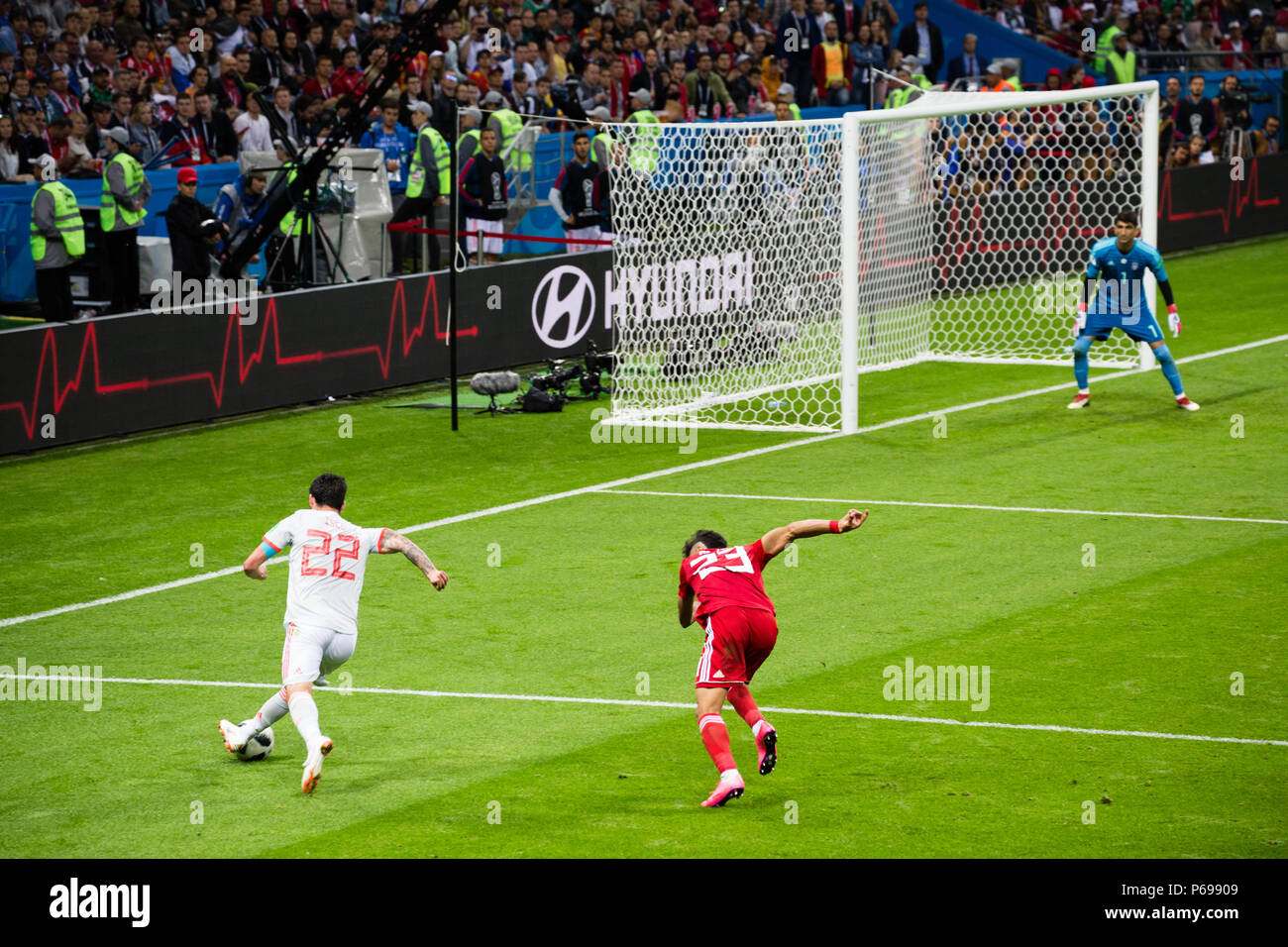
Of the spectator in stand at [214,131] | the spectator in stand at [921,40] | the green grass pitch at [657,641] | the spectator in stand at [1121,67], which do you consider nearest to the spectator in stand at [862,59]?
the spectator in stand at [921,40]

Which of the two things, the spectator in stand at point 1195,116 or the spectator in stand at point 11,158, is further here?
the spectator in stand at point 1195,116

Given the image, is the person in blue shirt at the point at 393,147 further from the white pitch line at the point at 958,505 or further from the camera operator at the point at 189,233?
the white pitch line at the point at 958,505

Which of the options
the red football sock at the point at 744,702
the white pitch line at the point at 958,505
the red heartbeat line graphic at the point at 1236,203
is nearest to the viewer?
the red football sock at the point at 744,702

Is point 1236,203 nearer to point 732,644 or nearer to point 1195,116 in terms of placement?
point 1195,116

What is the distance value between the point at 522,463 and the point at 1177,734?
31.0 feet

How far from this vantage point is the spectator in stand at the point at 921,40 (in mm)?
36625

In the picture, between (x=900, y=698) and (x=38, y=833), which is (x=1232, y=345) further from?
(x=38, y=833)

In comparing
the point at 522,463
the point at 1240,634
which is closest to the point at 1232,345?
the point at 522,463

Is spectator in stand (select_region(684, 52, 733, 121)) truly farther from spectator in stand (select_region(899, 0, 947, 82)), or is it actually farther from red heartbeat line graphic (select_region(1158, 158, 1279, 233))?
red heartbeat line graphic (select_region(1158, 158, 1279, 233))

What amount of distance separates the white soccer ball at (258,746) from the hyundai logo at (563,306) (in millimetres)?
14158

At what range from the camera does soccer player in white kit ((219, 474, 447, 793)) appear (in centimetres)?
1000

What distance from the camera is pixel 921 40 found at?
120ft

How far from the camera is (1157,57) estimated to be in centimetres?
4109
